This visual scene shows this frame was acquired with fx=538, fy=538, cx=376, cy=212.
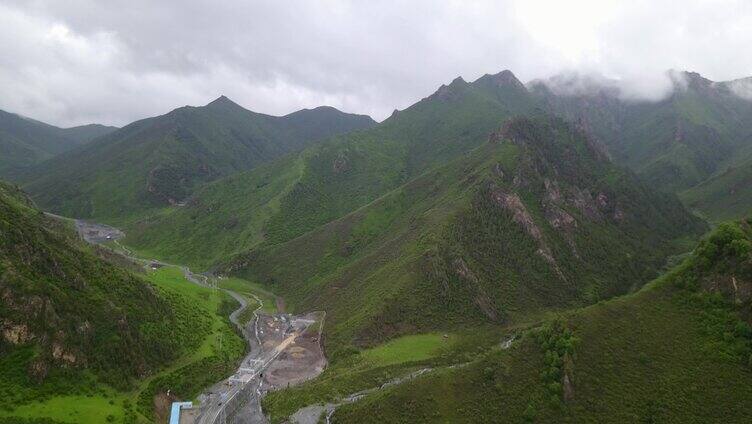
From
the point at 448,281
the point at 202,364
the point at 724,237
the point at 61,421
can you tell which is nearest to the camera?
the point at 61,421

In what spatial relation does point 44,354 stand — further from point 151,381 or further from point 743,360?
point 743,360

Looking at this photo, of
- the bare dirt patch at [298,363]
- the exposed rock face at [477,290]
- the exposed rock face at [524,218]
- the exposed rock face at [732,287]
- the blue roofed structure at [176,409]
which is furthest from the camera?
the exposed rock face at [524,218]

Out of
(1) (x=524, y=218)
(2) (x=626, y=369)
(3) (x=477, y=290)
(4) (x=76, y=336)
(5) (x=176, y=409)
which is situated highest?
(1) (x=524, y=218)

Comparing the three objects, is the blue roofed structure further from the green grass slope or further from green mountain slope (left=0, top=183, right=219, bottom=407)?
green mountain slope (left=0, top=183, right=219, bottom=407)

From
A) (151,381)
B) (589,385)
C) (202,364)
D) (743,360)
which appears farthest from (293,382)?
(743,360)

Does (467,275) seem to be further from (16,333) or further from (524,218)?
(16,333)

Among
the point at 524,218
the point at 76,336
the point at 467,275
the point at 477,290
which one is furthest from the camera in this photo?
the point at 524,218

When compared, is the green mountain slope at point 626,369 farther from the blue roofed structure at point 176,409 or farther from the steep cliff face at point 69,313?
the steep cliff face at point 69,313

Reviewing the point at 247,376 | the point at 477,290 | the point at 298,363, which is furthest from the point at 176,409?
the point at 477,290

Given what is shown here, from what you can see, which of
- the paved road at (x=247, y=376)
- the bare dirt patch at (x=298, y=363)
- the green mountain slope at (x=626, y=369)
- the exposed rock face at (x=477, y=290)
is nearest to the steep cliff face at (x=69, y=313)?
the paved road at (x=247, y=376)
